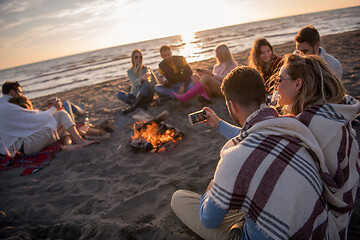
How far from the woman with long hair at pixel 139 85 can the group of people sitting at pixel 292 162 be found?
17.8 ft

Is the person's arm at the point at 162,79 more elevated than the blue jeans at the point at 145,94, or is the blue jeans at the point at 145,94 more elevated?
the person's arm at the point at 162,79

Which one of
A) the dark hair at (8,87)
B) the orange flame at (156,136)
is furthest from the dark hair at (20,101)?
the orange flame at (156,136)

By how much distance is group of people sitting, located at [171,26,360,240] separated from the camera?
1.23m

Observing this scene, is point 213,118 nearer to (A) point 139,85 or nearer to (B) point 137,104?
(B) point 137,104

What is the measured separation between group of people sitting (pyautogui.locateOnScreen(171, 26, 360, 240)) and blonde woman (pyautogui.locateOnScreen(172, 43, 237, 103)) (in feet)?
14.0

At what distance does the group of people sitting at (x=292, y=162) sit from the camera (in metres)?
1.23

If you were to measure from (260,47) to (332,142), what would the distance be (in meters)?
3.43

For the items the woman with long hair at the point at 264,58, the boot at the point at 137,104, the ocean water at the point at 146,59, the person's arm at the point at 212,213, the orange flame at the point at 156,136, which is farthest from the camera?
the ocean water at the point at 146,59

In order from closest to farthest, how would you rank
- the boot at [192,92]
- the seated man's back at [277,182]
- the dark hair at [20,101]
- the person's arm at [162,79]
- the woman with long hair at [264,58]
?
the seated man's back at [277,182] < the woman with long hair at [264,58] < the dark hair at [20,101] < the boot at [192,92] < the person's arm at [162,79]

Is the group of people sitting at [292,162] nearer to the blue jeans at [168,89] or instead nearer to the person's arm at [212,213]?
the person's arm at [212,213]

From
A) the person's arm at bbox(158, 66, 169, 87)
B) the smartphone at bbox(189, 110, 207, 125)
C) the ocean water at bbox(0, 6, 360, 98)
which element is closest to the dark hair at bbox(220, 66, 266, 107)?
the smartphone at bbox(189, 110, 207, 125)

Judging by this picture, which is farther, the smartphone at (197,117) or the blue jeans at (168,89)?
the blue jeans at (168,89)

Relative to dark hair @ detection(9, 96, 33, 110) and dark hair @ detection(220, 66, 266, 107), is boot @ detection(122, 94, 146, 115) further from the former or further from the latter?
dark hair @ detection(220, 66, 266, 107)

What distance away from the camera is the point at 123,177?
369 cm
